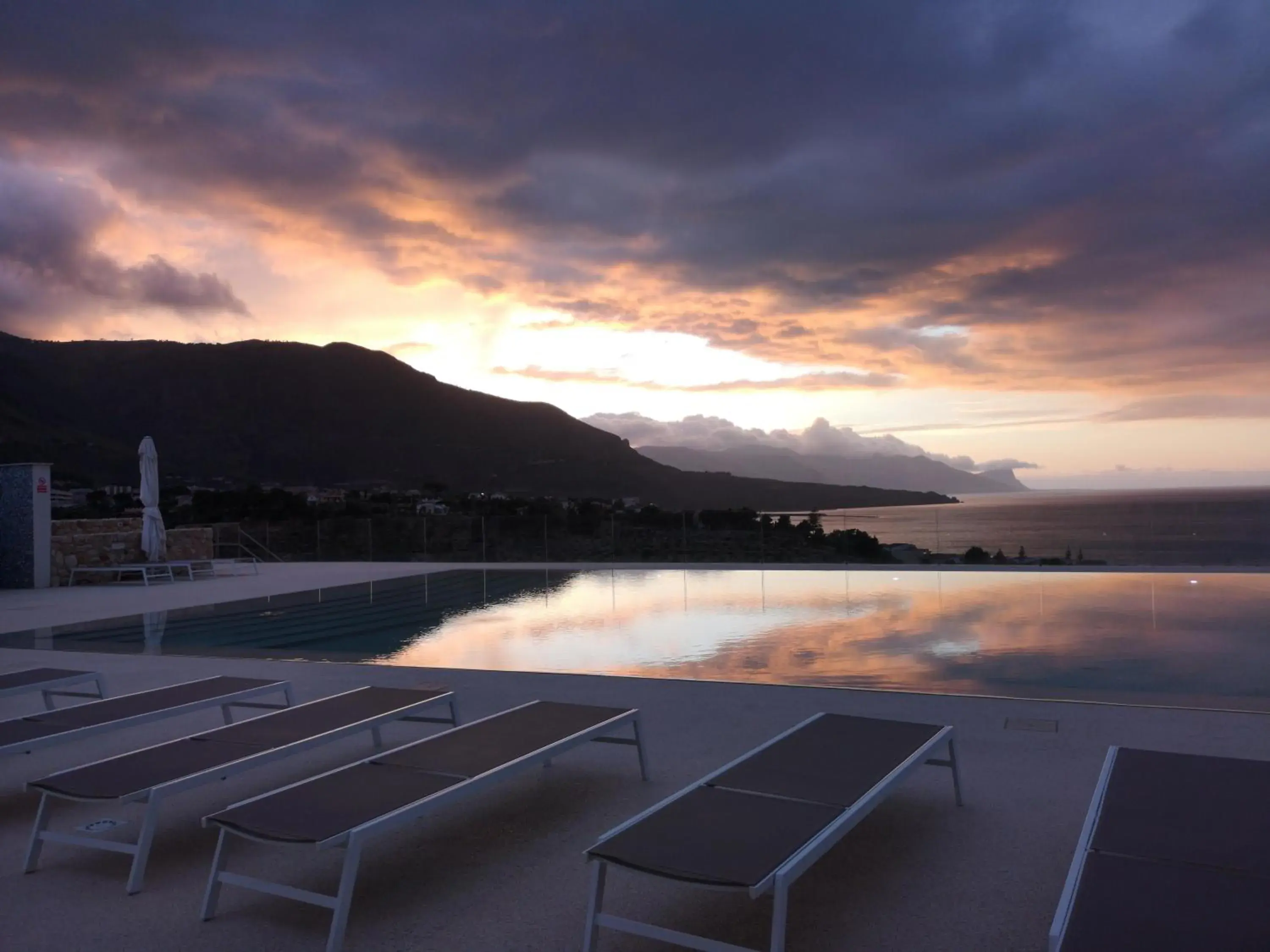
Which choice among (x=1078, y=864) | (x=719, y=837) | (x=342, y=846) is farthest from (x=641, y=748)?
(x=1078, y=864)

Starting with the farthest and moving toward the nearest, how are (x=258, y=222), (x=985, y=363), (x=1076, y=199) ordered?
(x=985, y=363), (x=258, y=222), (x=1076, y=199)

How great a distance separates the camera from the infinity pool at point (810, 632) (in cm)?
681

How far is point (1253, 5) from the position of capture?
37.1 feet

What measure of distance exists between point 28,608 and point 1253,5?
1606cm

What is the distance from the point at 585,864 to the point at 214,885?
3.75ft

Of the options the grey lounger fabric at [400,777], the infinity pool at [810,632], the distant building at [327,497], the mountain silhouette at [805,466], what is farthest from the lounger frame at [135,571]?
the mountain silhouette at [805,466]

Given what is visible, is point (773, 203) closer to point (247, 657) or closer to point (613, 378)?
point (247, 657)

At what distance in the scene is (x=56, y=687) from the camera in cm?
549

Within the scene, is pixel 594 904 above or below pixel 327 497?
below

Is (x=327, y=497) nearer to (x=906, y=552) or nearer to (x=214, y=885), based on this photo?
(x=906, y=552)

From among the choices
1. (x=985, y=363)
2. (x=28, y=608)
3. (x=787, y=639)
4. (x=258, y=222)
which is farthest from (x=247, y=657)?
(x=985, y=363)

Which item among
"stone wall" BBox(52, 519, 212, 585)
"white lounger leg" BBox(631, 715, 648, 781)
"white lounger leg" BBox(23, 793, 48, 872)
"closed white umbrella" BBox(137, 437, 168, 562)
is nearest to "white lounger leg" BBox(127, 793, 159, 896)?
"white lounger leg" BBox(23, 793, 48, 872)

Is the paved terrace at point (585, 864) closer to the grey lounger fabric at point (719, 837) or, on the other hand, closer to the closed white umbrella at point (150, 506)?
the grey lounger fabric at point (719, 837)

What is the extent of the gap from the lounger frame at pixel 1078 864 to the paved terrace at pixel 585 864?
32cm
